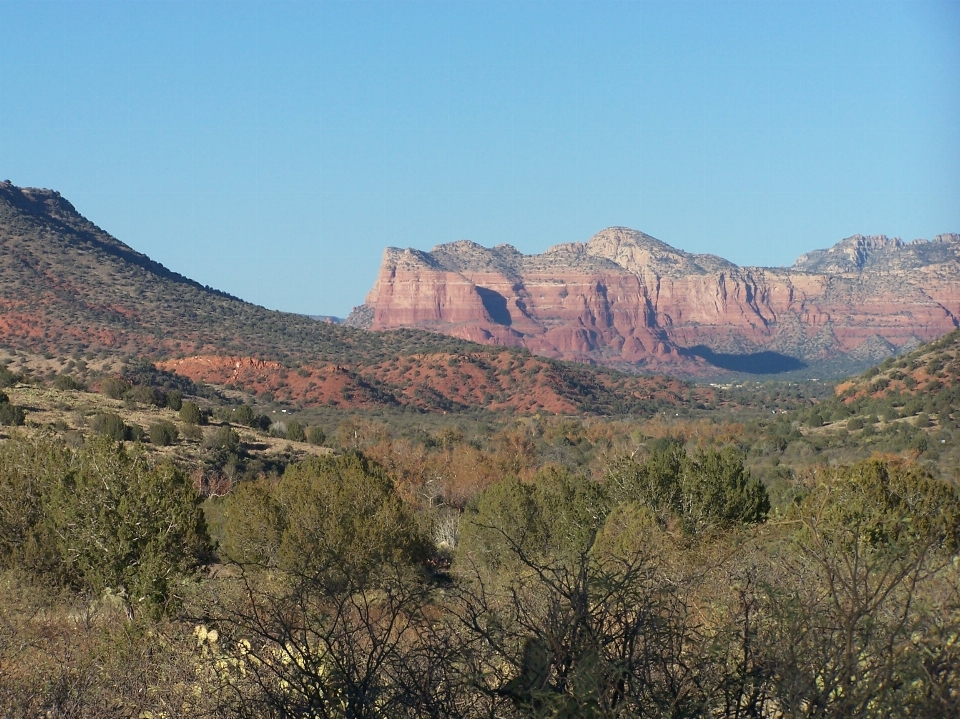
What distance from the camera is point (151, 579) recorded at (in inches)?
620

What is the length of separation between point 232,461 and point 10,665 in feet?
91.3

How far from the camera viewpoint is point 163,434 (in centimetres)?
3906

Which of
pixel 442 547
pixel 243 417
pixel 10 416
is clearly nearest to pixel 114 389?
pixel 243 417

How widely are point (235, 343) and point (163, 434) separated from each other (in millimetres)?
51859

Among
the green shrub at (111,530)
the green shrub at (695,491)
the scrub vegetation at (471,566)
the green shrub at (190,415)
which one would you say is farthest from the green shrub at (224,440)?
the green shrub at (111,530)

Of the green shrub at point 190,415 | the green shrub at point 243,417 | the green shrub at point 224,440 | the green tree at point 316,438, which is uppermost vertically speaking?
the green shrub at point 190,415

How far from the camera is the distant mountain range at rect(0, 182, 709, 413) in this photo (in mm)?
80875

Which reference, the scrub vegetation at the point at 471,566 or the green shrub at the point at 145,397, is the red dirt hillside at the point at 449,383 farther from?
the green shrub at the point at 145,397

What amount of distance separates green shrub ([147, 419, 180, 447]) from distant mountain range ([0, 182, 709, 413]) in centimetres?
3614

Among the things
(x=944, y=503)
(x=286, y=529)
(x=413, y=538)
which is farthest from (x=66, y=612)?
(x=944, y=503)

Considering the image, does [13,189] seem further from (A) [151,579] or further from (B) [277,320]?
(A) [151,579]

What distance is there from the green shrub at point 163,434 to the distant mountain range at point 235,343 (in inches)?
1423

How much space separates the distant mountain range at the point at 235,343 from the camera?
265ft

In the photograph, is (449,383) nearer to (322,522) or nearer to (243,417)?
(243,417)
